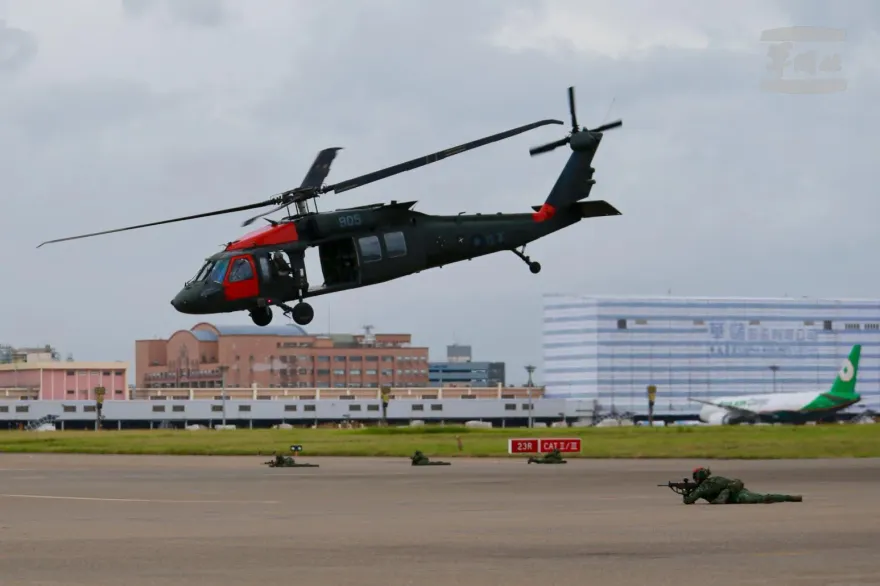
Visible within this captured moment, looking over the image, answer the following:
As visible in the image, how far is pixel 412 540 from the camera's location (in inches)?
1205

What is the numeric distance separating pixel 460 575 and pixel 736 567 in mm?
4602

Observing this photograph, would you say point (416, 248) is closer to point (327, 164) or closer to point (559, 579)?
point (327, 164)

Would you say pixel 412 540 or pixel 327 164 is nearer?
pixel 412 540

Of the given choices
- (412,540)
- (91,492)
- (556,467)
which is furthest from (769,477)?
(412,540)

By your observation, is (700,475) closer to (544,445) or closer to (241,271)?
(241,271)

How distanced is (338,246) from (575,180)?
466 inches

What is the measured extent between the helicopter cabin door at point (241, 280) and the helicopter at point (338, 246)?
0.04 m

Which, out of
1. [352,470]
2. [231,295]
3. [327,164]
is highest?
[327,164]

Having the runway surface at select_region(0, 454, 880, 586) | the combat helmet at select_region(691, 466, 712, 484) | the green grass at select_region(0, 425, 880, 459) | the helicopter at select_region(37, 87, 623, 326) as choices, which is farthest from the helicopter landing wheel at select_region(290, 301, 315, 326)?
the green grass at select_region(0, 425, 880, 459)

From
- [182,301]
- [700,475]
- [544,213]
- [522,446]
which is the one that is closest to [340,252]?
[182,301]

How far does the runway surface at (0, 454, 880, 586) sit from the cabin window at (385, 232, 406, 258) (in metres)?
8.53

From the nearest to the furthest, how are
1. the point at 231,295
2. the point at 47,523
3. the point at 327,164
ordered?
the point at 47,523
the point at 231,295
the point at 327,164

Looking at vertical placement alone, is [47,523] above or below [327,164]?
below

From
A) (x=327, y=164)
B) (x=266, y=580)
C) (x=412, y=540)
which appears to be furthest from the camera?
(x=327, y=164)
